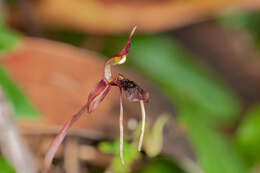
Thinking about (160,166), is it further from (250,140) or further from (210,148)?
(250,140)

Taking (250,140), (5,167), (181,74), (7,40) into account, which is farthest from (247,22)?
(5,167)

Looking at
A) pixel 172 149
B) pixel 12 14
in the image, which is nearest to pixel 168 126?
pixel 172 149

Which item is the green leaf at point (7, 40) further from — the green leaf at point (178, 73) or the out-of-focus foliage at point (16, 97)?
the green leaf at point (178, 73)

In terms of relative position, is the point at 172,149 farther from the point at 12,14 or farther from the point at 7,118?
the point at 12,14

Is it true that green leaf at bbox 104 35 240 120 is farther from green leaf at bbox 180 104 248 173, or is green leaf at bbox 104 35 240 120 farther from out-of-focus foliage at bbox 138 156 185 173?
out-of-focus foliage at bbox 138 156 185 173

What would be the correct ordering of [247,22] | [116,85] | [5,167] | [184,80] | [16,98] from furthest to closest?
[247,22] < [184,80] < [16,98] < [5,167] < [116,85]

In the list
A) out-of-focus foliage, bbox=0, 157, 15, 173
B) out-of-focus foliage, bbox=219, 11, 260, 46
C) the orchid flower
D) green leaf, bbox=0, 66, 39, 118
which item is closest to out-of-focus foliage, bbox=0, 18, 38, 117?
green leaf, bbox=0, 66, 39, 118

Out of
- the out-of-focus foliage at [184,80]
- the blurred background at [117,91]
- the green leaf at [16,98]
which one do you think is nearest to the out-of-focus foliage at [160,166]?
the blurred background at [117,91]

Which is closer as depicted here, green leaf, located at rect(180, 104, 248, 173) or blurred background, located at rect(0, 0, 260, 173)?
blurred background, located at rect(0, 0, 260, 173)
